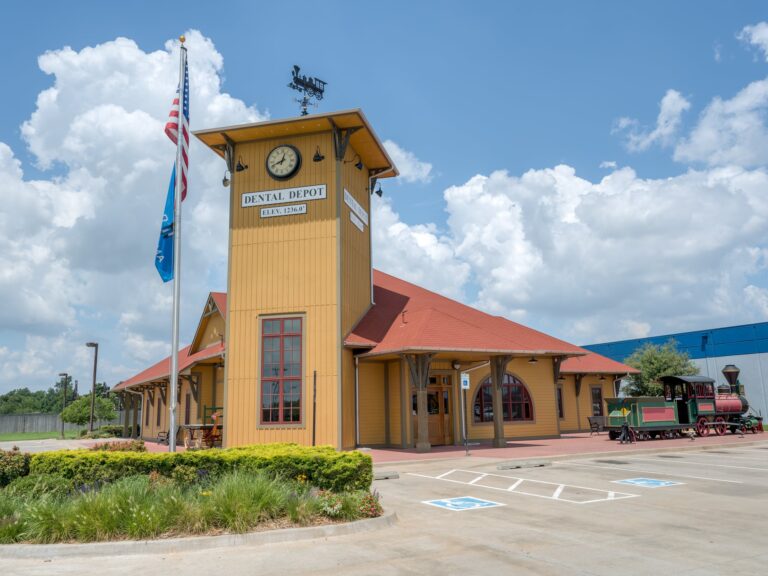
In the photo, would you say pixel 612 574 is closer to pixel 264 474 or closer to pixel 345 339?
pixel 264 474

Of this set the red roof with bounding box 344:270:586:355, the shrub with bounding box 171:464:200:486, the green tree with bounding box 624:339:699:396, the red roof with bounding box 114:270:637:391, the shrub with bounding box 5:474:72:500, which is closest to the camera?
the shrub with bounding box 5:474:72:500

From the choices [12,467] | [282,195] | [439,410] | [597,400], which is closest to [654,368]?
[597,400]

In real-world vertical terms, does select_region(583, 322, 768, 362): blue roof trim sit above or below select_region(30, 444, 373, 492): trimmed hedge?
above

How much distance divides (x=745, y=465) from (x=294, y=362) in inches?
572

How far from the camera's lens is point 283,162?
79.5ft

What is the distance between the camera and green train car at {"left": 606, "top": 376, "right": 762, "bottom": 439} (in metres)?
26.1

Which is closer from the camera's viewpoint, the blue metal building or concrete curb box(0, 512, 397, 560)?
concrete curb box(0, 512, 397, 560)

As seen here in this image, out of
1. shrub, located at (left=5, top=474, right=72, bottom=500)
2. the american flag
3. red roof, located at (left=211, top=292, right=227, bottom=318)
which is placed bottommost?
shrub, located at (left=5, top=474, right=72, bottom=500)

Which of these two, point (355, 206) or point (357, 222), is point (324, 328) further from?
point (355, 206)

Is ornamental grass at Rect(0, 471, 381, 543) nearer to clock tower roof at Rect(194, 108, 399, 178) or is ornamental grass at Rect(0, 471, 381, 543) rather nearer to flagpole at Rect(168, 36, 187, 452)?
flagpole at Rect(168, 36, 187, 452)

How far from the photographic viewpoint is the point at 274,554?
7543 millimetres

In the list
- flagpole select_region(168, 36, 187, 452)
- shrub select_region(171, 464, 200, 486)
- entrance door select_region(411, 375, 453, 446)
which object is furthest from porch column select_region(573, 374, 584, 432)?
shrub select_region(171, 464, 200, 486)

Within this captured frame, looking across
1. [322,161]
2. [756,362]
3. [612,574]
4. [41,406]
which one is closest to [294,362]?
[322,161]

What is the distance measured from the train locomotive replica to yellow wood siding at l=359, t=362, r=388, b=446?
970 centimetres
